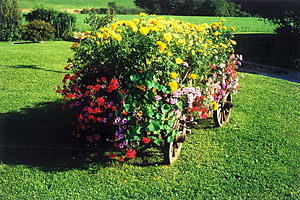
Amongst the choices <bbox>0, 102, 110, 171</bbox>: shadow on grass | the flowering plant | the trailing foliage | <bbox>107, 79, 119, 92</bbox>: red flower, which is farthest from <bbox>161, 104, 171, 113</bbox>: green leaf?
the trailing foliage

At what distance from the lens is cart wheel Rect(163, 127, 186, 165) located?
4.17 meters

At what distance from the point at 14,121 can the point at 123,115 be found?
9.28ft

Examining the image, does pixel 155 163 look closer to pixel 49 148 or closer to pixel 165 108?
pixel 165 108

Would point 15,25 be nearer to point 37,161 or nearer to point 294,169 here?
point 37,161

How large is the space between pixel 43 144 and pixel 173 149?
2.12 m

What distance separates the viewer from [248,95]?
7.87 metres

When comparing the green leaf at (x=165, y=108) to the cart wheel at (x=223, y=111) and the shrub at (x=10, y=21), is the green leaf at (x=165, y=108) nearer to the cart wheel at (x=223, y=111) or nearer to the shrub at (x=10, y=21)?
the cart wheel at (x=223, y=111)

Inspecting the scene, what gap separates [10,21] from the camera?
18.0m

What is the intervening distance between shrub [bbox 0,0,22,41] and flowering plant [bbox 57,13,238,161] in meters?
15.4

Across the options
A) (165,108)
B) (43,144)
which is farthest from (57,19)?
(165,108)

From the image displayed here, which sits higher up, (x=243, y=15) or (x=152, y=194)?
(x=243, y=15)

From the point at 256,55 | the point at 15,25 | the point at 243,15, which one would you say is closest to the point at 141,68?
the point at 256,55

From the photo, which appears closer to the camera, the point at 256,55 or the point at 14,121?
the point at 14,121

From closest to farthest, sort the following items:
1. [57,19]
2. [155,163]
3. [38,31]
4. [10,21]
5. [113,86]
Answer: [113,86] < [155,163] < [10,21] < [38,31] < [57,19]
